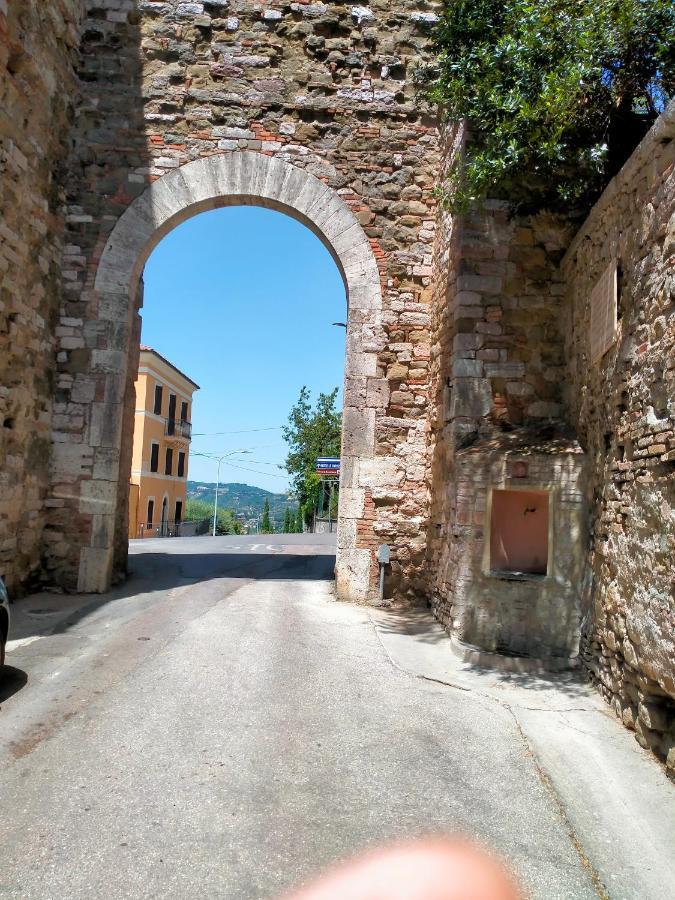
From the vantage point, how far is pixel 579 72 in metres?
5.17

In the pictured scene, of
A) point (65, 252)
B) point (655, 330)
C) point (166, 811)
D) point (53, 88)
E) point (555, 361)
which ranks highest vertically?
point (53, 88)

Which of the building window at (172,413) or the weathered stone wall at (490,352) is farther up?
the building window at (172,413)

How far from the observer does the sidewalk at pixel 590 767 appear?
281 cm

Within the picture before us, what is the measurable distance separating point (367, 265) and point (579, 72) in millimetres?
3204

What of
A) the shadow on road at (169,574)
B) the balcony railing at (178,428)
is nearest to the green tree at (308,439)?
the balcony railing at (178,428)

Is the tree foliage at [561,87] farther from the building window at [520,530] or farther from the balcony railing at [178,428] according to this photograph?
the balcony railing at [178,428]

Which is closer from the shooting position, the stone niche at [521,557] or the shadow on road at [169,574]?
the stone niche at [521,557]

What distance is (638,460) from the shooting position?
420cm

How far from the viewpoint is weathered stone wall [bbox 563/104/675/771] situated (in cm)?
375

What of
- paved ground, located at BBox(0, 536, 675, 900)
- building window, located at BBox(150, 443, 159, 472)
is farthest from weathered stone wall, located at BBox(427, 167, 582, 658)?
building window, located at BBox(150, 443, 159, 472)

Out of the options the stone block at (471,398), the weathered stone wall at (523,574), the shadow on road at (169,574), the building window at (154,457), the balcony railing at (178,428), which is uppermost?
the balcony railing at (178,428)

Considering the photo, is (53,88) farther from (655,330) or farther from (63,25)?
(655,330)

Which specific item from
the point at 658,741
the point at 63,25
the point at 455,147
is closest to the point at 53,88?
the point at 63,25

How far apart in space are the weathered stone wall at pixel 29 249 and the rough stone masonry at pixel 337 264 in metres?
0.03
